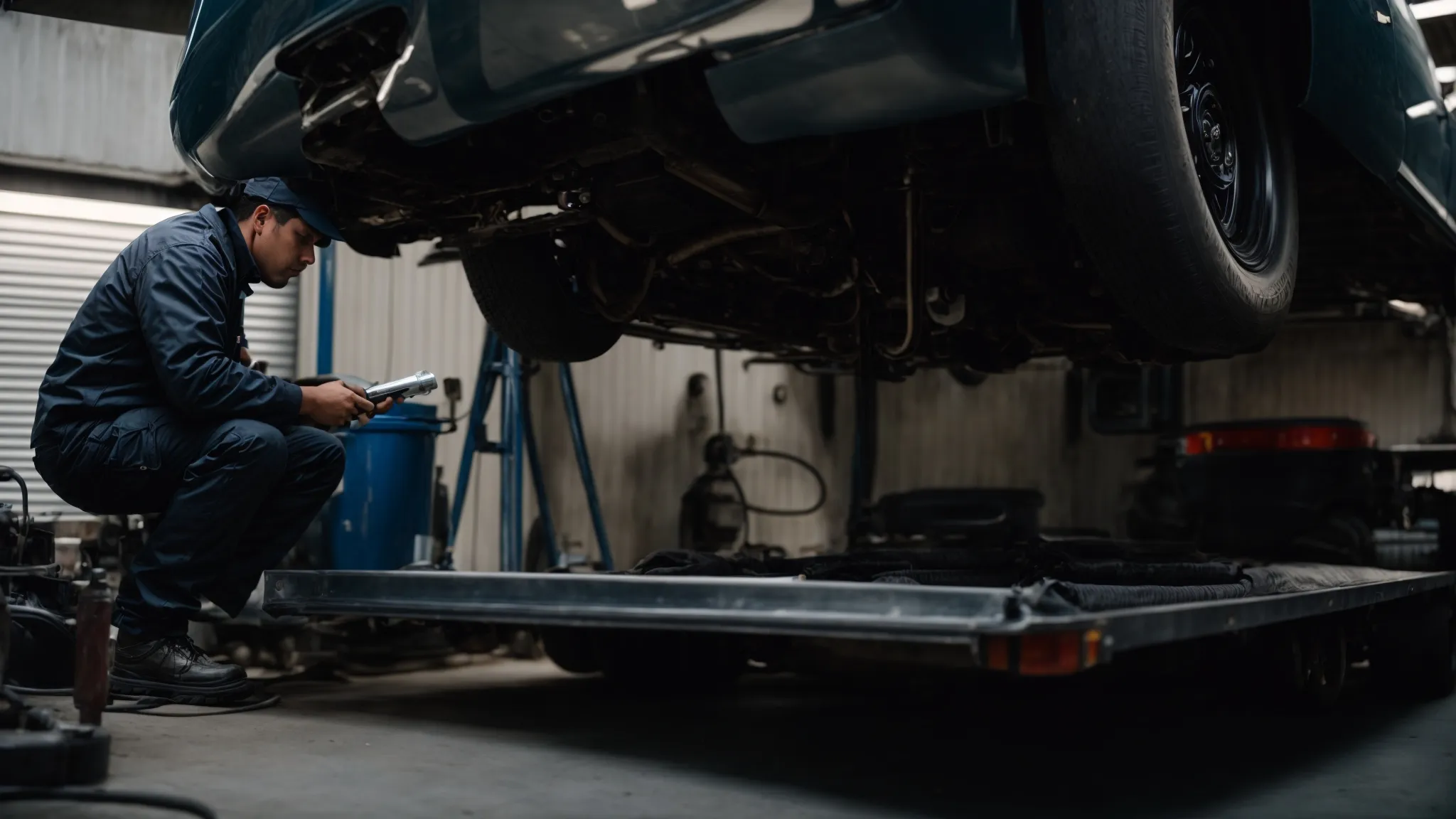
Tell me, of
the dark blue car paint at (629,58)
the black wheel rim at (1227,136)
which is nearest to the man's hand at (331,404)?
the dark blue car paint at (629,58)

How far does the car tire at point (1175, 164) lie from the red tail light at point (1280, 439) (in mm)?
1870

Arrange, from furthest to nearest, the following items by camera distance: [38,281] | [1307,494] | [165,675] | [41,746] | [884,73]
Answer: [1307,494], [38,281], [165,675], [884,73], [41,746]

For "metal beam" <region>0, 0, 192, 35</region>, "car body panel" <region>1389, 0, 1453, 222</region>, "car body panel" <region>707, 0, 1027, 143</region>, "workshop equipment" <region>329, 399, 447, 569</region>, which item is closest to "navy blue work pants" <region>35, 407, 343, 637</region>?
"workshop equipment" <region>329, 399, 447, 569</region>

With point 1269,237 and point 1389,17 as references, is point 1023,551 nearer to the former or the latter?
point 1269,237

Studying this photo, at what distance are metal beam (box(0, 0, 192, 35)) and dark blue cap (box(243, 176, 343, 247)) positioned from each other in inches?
66.7

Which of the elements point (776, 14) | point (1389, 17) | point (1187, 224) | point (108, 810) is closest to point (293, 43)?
point (776, 14)

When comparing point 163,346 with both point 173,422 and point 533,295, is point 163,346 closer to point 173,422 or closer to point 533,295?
point 173,422

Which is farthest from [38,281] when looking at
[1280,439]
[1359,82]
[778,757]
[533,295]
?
[1280,439]

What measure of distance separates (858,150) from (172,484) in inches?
56.6

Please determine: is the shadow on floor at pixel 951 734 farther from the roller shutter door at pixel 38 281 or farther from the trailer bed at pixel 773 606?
the roller shutter door at pixel 38 281

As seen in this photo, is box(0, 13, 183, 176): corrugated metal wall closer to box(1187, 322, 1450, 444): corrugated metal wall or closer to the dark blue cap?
the dark blue cap

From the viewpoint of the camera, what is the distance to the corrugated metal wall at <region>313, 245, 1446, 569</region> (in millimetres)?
4242

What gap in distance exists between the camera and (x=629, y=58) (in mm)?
1704

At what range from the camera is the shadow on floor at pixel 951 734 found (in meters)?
1.81
